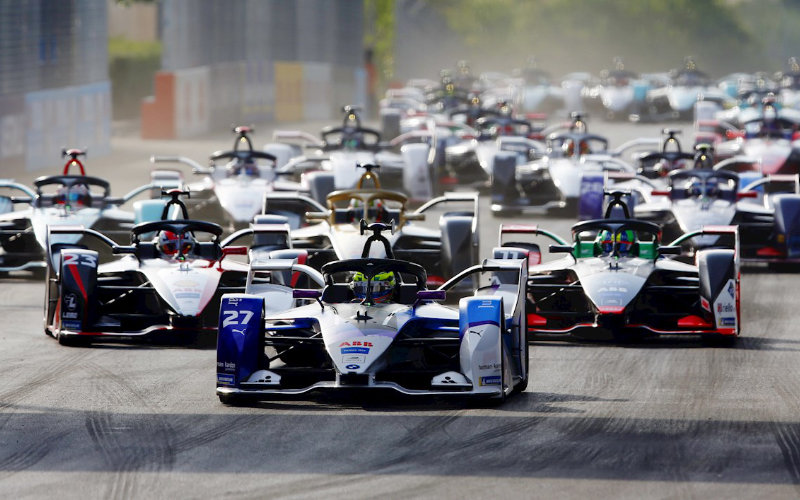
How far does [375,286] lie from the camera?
13.6 m

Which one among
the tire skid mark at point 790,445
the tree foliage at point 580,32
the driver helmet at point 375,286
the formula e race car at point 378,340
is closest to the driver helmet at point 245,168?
the formula e race car at point 378,340

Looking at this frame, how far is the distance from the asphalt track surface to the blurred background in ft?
75.2

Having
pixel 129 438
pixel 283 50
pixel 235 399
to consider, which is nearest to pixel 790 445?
pixel 235 399

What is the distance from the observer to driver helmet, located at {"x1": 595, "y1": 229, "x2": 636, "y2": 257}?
1714 cm

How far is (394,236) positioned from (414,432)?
920 cm

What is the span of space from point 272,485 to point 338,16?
2185 inches

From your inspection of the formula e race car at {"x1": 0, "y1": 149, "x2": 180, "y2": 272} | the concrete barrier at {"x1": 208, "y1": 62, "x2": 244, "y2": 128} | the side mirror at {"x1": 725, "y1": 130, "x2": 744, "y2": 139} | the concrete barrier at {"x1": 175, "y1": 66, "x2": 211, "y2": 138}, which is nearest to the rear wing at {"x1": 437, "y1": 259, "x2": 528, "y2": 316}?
the formula e race car at {"x1": 0, "y1": 149, "x2": 180, "y2": 272}

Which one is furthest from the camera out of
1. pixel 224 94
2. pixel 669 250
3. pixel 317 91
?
pixel 317 91

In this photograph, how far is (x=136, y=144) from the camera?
158ft

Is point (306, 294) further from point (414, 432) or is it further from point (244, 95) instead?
point (244, 95)

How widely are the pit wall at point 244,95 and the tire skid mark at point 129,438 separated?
3698 cm

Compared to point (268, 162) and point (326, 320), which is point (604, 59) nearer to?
point (268, 162)

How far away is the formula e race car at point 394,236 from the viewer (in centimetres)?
1973

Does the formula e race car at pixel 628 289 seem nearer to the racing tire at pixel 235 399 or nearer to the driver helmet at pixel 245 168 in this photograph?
the racing tire at pixel 235 399
